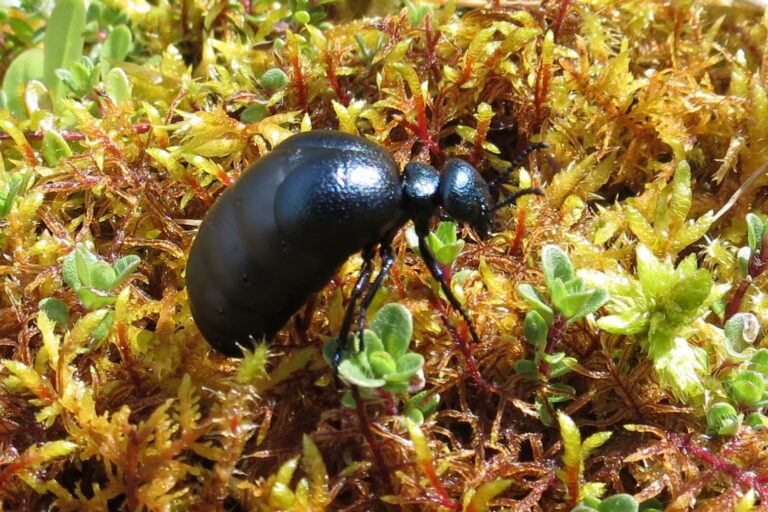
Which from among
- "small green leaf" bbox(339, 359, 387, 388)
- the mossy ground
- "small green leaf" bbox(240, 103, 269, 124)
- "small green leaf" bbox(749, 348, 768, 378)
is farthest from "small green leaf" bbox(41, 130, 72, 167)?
"small green leaf" bbox(749, 348, 768, 378)

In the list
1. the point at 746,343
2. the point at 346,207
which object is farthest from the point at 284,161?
the point at 746,343

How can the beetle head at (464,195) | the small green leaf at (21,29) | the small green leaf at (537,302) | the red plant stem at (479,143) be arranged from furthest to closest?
the small green leaf at (21,29)
the red plant stem at (479,143)
the beetle head at (464,195)
the small green leaf at (537,302)

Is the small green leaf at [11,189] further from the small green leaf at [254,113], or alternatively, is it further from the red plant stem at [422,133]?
the red plant stem at [422,133]

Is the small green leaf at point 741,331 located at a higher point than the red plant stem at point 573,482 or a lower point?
higher

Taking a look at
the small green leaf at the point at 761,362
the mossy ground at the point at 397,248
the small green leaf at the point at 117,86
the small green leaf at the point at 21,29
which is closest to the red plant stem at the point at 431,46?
the mossy ground at the point at 397,248

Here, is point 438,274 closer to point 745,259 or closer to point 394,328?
point 394,328

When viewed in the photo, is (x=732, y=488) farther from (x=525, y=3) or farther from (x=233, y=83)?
(x=233, y=83)
